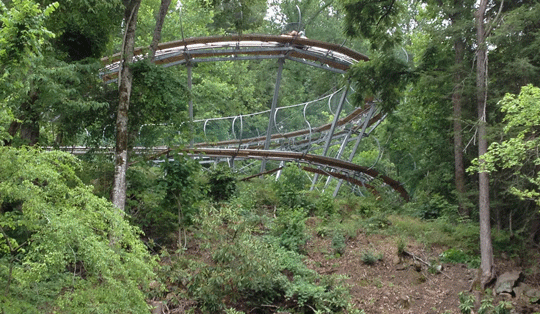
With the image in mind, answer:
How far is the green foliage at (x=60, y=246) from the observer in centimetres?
509

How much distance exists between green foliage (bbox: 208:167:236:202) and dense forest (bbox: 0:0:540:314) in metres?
0.04

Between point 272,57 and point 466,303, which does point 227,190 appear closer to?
point 272,57

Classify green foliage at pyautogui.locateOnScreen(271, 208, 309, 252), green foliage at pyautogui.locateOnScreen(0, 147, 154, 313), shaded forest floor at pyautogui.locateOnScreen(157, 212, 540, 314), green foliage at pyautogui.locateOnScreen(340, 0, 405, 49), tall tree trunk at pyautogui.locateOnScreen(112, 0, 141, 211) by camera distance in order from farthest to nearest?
green foliage at pyautogui.locateOnScreen(340, 0, 405, 49) → green foliage at pyautogui.locateOnScreen(271, 208, 309, 252) → tall tree trunk at pyautogui.locateOnScreen(112, 0, 141, 211) → shaded forest floor at pyautogui.locateOnScreen(157, 212, 540, 314) → green foliage at pyautogui.locateOnScreen(0, 147, 154, 313)

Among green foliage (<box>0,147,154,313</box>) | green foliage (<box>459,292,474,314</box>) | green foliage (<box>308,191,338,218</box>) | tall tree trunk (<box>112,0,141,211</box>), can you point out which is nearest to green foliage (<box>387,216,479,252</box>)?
green foliage (<box>308,191,338,218</box>)

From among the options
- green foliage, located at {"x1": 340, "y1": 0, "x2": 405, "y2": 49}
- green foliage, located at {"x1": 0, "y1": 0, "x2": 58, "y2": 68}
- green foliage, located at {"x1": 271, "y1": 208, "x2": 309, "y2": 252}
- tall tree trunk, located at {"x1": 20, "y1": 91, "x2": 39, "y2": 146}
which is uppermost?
green foliage, located at {"x1": 340, "y1": 0, "x2": 405, "y2": 49}

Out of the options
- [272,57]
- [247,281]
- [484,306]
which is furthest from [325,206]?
[272,57]

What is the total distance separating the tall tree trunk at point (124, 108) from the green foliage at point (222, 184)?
3482 millimetres

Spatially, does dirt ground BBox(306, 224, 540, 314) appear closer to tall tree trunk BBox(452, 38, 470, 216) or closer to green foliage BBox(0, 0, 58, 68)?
tall tree trunk BBox(452, 38, 470, 216)

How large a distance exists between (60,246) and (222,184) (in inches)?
310

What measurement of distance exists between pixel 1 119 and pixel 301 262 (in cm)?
636

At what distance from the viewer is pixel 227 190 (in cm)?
1277

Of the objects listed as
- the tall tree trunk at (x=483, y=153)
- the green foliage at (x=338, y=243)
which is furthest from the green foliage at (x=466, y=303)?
the green foliage at (x=338, y=243)

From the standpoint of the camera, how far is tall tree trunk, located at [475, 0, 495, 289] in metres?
9.73

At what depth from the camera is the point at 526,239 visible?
10.8m
